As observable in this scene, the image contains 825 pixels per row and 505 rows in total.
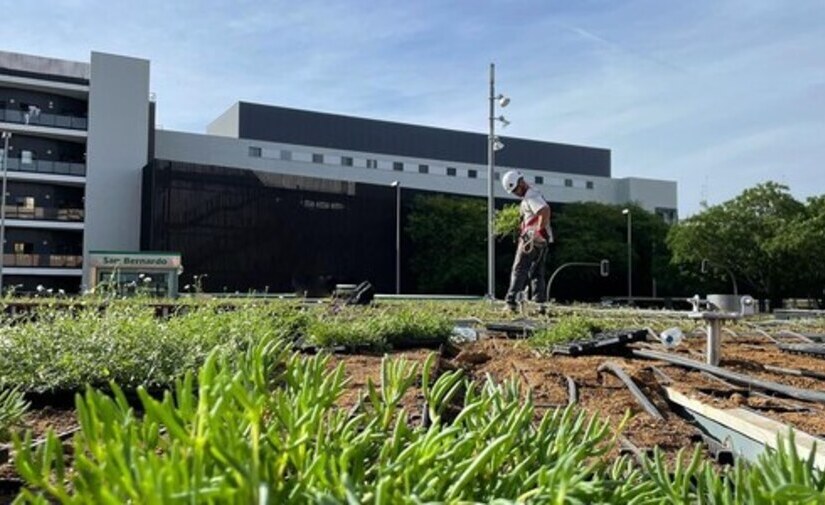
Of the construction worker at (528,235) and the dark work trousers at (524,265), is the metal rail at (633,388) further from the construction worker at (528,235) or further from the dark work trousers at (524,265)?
the dark work trousers at (524,265)

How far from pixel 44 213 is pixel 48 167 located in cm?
310

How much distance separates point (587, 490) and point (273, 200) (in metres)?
48.4

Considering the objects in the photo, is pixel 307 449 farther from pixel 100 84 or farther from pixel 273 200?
pixel 100 84

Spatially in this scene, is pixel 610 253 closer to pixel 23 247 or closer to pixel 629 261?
pixel 629 261

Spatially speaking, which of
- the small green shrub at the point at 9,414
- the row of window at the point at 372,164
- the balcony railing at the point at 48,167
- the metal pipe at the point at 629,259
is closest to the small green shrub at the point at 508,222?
the metal pipe at the point at 629,259

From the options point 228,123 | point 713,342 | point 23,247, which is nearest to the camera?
point 713,342

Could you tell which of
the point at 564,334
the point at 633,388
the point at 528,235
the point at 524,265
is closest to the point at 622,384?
the point at 633,388

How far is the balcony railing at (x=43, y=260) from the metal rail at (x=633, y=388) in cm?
4447

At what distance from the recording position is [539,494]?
1415 millimetres

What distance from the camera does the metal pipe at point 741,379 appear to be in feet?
14.7

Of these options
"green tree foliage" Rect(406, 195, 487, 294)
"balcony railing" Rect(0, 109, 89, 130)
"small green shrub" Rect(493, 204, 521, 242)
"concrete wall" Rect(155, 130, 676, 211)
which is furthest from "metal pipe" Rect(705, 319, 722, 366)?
"concrete wall" Rect(155, 130, 676, 211)

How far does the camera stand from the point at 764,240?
4844 cm

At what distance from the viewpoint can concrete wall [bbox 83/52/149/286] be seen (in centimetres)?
4791

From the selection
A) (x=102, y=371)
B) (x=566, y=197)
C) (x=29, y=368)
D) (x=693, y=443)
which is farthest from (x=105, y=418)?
(x=566, y=197)
